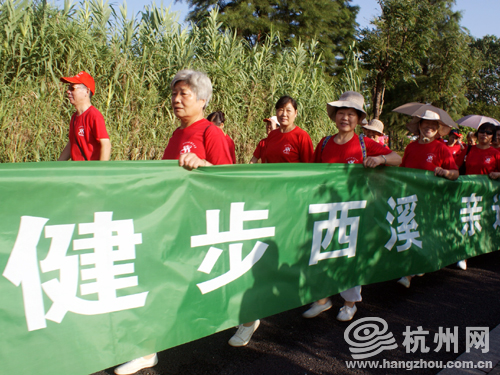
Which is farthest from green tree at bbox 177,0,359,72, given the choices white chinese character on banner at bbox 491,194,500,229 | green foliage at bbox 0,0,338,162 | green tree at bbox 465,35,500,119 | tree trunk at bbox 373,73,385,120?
white chinese character on banner at bbox 491,194,500,229

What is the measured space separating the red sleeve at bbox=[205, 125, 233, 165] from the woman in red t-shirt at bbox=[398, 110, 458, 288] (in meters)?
2.51

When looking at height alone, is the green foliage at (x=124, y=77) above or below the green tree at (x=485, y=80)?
below

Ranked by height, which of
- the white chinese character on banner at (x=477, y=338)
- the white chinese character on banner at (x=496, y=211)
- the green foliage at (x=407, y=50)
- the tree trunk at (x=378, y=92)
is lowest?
the white chinese character on banner at (x=477, y=338)

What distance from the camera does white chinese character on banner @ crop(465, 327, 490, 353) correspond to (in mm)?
3080

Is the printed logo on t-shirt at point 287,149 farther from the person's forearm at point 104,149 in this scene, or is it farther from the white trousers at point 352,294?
the person's forearm at point 104,149

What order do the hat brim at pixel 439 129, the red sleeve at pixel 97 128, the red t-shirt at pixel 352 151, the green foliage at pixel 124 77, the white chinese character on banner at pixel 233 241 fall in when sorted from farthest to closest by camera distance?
the green foliage at pixel 124 77, the hat brim at pixel 439 129, the red sleeve at pixel 97 128, the red t-shirt at pixel 352 151, the white chinese character on banner at pixel 233 241

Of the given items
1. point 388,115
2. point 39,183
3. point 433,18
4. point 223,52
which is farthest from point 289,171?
point 388,115

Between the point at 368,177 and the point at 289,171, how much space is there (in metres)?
0.86

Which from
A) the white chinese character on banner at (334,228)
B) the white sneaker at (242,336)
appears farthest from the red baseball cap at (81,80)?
the white sneaker at (242,336)

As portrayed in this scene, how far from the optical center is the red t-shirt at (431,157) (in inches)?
170

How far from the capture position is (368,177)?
3.41 metres

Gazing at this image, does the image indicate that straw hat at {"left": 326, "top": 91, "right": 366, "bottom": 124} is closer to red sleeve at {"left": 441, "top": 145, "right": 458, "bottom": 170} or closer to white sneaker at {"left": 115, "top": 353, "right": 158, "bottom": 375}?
red sleeve at {"left": 441, "top": 145, "right": 458, "bottom": 170}

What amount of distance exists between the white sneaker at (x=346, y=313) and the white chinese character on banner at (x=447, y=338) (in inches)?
26.5

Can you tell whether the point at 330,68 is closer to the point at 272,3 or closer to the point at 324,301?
the point at 272,3
